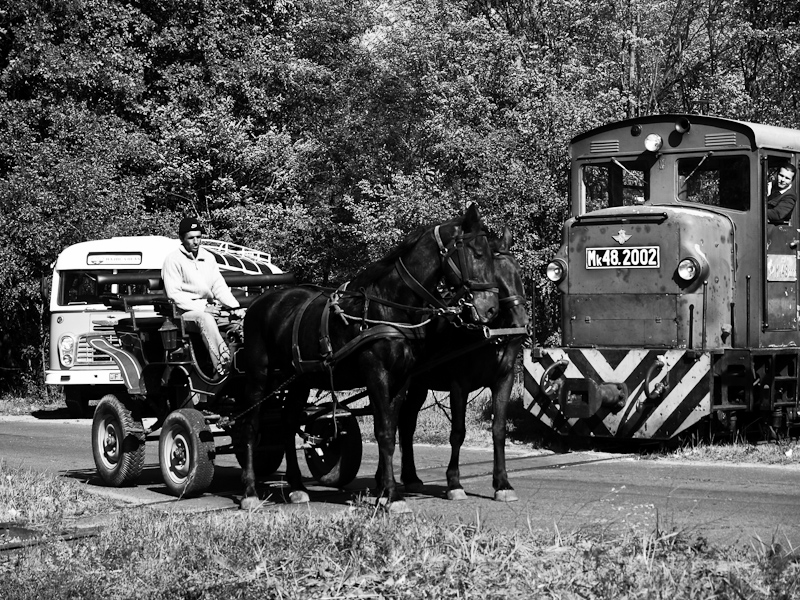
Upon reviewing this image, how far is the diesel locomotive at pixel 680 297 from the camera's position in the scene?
1393 centimetres

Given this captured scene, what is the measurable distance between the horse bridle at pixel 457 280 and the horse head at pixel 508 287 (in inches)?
65.4

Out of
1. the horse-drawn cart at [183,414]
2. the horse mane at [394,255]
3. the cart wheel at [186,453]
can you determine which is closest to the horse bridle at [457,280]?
the horse mane at [394,255]

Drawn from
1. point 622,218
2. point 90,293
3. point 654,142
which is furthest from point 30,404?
point 654,142

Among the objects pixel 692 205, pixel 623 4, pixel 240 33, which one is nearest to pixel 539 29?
pixel 623 4

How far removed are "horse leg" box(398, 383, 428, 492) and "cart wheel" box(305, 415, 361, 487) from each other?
47 centimetres

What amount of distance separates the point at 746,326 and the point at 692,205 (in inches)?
64.2

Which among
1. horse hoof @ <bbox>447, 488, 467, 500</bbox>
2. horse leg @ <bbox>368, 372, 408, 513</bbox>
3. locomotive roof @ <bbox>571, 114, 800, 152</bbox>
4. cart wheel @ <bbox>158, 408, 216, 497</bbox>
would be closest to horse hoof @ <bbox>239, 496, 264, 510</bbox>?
cart wheel @ <bbox>158, 408, 216, 497</bbox>

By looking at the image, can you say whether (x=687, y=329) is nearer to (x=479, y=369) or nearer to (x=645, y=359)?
(x=645, y=359)

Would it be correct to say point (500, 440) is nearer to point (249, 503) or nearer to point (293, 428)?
point (293, 428)

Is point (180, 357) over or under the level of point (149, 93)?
under

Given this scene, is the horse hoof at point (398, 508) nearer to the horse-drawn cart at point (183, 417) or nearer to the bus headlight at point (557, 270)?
the horse-drawn cart at point (183, 417)

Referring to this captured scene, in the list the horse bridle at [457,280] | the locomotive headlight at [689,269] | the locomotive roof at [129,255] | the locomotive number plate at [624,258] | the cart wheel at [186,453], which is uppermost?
the locomotive roof at [129,255]

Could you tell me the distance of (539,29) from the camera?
1265 inches

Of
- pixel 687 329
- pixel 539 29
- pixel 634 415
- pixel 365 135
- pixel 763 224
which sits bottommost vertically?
pixel 634 415
